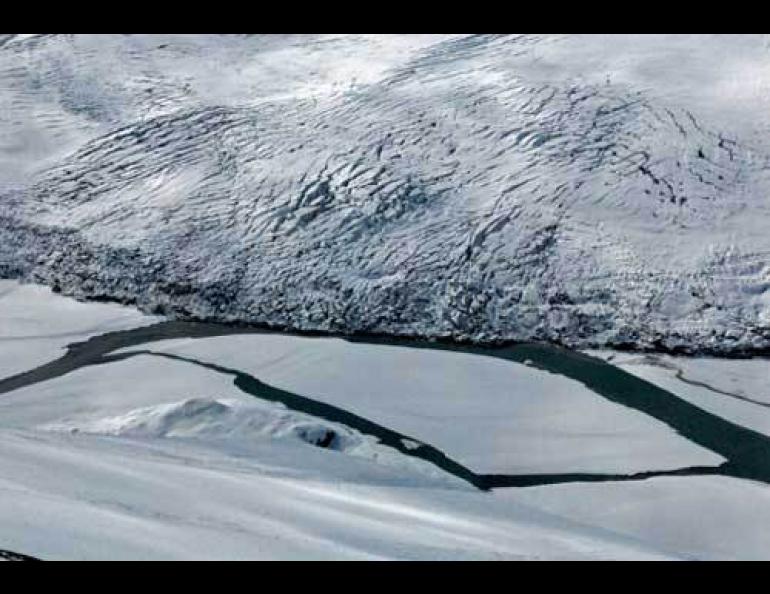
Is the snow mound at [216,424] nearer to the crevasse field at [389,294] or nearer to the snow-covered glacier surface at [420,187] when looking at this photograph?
the crevasse field at [389,294]

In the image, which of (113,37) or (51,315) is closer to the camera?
(51,315)

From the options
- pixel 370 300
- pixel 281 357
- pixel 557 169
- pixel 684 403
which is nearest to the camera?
pixel 684 403

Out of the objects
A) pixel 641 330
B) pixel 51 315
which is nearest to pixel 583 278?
pixel 641 330

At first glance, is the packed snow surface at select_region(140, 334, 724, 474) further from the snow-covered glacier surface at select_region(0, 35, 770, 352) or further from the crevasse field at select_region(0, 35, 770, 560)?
the snow-covered glacier surface at select_region(0, 35, 770, 352)

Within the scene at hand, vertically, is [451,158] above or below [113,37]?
below

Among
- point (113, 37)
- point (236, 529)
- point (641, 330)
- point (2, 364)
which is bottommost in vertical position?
point (2, 364)

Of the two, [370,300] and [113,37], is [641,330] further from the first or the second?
[113,37]

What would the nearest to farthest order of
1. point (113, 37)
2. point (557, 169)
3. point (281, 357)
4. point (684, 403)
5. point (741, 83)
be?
point (684, 403)
point (281, 357)
point (557, 169)
point (741, 83)
point (113, 37)

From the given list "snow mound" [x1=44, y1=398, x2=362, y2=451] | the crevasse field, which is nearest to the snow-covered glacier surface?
the crevasse field
